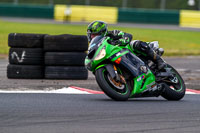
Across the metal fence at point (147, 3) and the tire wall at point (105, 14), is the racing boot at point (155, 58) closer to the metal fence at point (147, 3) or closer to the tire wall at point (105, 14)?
the tire wall at point (105, 14)

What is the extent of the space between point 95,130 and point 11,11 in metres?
34.6

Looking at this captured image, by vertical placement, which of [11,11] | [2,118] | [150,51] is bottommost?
[11,11]

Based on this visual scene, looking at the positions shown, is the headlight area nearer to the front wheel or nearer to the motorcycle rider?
the front wheel

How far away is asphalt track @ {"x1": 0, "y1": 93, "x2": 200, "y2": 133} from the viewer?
192 inches

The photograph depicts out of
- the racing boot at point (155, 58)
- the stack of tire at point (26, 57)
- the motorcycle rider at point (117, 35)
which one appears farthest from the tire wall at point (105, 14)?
the motorcycle rider at point (117, 35)

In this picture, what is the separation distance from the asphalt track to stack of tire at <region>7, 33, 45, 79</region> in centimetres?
215

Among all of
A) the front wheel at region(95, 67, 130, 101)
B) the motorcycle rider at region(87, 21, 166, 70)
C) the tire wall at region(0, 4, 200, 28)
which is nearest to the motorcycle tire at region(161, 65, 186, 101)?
the motorcycle rider at region(87, 21, 166, 70)

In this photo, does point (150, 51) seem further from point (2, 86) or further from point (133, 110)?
point (2, 86)

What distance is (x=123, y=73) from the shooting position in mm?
6688

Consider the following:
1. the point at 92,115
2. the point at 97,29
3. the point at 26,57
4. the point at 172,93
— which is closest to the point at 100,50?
the point at 97,29

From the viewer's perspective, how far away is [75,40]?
9.19 meters

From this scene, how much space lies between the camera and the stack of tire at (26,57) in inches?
364

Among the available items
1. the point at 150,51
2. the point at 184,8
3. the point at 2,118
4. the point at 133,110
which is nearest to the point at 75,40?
the point at 150,51

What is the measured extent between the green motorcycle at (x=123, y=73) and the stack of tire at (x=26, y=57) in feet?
9.31
